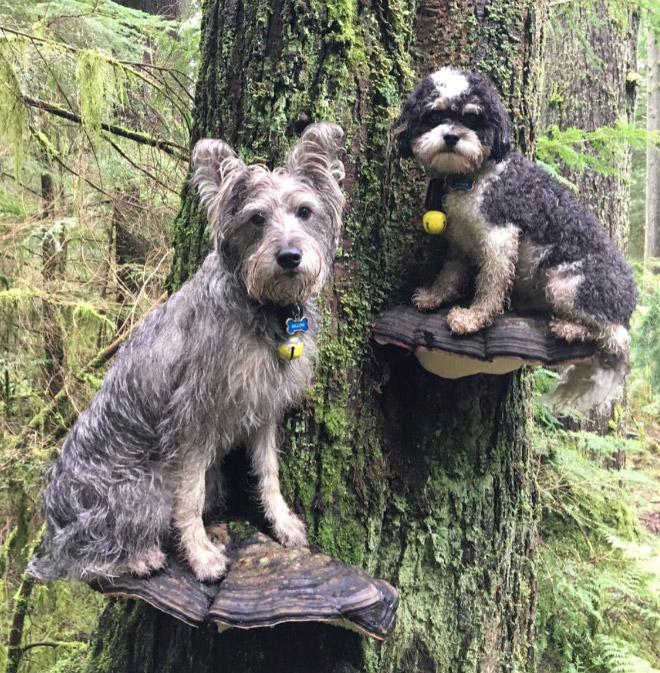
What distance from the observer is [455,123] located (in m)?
2.48

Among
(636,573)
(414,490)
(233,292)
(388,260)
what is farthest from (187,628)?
(636,573)

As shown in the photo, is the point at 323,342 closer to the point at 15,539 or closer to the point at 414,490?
the point at 414,490

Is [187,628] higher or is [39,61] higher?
[39,61]

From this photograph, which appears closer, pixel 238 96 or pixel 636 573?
pixel 238 96

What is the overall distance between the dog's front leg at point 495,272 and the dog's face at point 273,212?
2.48 feet

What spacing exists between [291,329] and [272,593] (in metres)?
1.07

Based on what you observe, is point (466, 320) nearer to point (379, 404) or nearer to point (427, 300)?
point (427, 300)

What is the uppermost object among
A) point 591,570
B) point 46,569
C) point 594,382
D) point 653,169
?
point 653,169

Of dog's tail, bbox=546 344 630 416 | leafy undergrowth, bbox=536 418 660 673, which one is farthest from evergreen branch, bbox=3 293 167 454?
leafy undergrowth, bbox=536 418 660 673

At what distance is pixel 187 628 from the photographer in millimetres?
2703

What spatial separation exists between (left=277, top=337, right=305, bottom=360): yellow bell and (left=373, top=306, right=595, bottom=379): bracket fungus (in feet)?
1.46

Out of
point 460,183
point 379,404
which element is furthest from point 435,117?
point 379,404

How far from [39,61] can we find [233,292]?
369 centimetres

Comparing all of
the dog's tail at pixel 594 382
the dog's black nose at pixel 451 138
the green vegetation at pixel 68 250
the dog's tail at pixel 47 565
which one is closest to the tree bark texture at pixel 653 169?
the green vegetation at pixel 68 250
